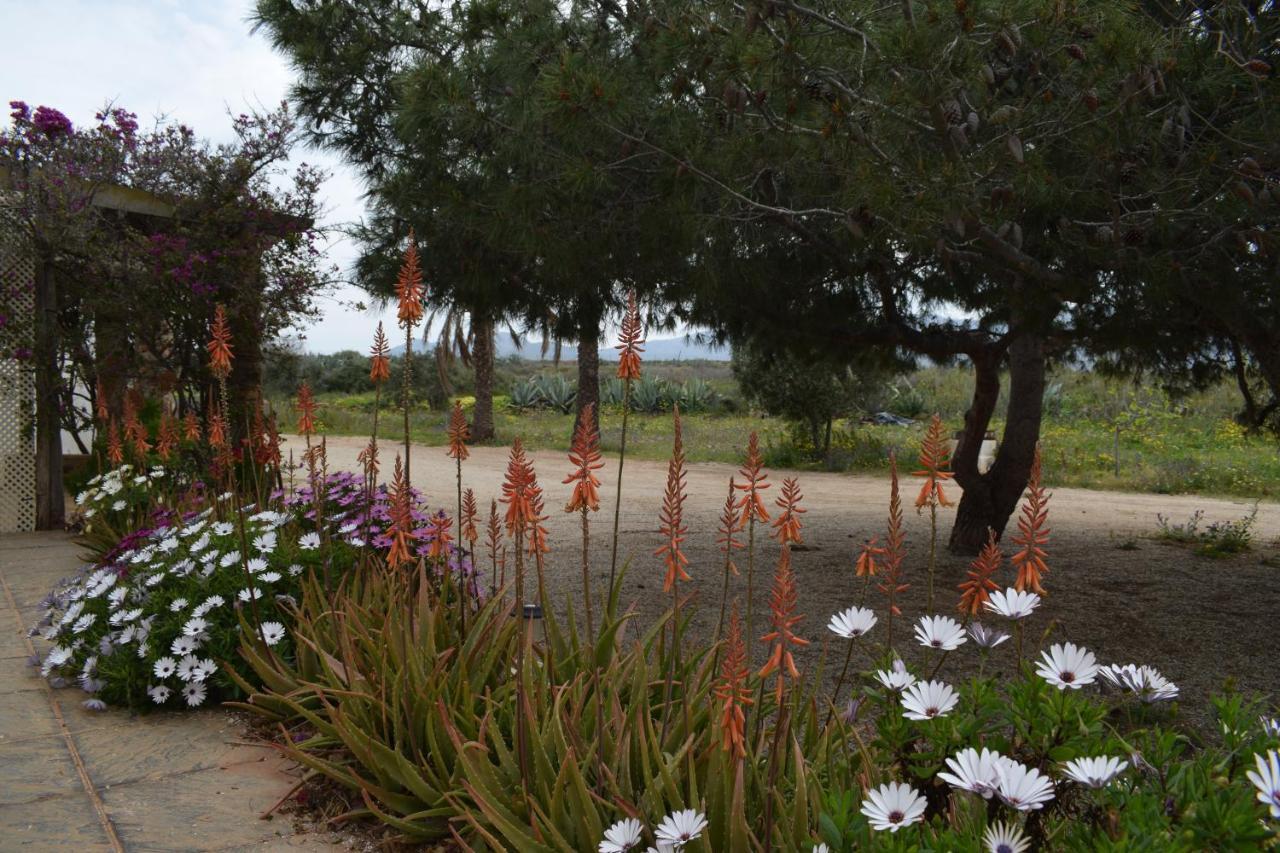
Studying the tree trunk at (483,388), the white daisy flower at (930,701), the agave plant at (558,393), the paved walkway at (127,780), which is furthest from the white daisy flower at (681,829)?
the agave plant at (558,393)

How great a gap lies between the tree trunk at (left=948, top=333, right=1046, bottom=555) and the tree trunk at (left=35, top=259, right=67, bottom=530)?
7.04 m

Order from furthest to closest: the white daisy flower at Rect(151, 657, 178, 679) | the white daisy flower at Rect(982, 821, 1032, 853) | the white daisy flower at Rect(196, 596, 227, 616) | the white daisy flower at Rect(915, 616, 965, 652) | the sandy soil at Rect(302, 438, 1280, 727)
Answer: the sandy soil at Rect(302, 438, 1280, 727), the white daisy flower at Rect(196, 596, 227, 616), the white daisy flower at Rect(151, 657, 178, 679), the white daisy flower at Rect(915, 616, 965, 652), the white daisy flower at Rect(982, 821, 1032, 853)

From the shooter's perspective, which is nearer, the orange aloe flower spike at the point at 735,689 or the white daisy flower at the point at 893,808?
the white daisy flower at the point at 893,808

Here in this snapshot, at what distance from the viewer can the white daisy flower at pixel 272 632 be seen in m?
3.46

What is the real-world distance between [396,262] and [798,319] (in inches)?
97.3

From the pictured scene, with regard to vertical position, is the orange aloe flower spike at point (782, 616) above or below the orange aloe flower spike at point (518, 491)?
below

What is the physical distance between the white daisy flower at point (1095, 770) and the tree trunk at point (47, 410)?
27.4 feet

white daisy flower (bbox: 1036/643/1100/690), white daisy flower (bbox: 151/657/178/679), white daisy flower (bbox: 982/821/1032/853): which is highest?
white daisy flower (bbox: 1036/643/1100/690)

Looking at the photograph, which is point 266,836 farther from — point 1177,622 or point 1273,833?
point 1177,622

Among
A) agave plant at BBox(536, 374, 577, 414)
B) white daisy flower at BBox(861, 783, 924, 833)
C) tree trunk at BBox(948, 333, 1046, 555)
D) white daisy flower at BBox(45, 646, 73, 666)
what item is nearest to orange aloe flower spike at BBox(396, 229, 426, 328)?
white daisy flower at BBox(861, 783, 924, 833)

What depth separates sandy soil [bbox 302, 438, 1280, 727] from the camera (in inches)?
195

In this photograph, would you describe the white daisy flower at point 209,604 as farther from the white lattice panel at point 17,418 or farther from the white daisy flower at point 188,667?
the white lattice panel at point 17,418

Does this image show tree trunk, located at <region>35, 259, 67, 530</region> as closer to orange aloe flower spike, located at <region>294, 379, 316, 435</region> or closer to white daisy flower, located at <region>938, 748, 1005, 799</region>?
orange aloe flower spike, located at <region>294, 379, 316, 435</region>

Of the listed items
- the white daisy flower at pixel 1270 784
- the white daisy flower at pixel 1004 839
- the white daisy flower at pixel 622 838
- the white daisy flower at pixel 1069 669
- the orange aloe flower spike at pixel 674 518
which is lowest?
the white daisy flower at pixel 622 838
